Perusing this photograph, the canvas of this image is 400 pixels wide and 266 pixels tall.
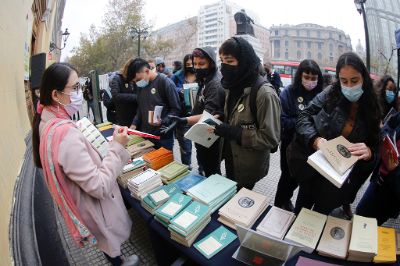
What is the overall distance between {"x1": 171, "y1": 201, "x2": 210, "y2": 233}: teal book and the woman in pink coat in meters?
0.38

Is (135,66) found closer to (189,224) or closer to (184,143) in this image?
(184,143)

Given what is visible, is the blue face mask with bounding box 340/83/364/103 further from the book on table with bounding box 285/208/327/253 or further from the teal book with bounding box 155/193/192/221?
the teal book with bounding box 155/193/192/221

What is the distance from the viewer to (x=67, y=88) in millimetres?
1392

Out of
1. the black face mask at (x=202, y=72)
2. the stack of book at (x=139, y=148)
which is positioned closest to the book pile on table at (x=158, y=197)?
the stack of book at (x=139, y=148)

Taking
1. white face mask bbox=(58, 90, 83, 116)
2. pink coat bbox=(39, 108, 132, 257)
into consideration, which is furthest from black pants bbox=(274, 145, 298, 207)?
white face mask bbox=(58, 90, 83, 116)

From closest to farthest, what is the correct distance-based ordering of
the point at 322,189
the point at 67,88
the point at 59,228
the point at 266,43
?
the point at 67,88
the point at 322,189
the point at 59,228
the point at 266,43

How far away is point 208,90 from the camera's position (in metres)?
2.29

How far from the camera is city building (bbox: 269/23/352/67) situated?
2528 inches

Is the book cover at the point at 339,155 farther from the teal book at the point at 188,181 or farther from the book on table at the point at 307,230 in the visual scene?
the teal book at the point at 188,181

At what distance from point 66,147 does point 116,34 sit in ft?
89.5

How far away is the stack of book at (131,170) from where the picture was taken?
1953 mm

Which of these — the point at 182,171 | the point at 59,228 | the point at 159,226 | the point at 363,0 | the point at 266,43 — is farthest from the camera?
the point at 266,43

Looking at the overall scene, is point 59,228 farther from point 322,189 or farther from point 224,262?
point 322,189

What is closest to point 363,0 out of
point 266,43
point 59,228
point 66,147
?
point 66,147
